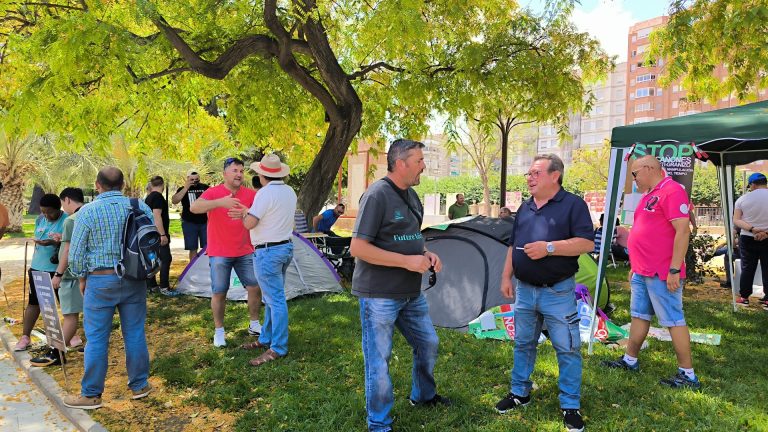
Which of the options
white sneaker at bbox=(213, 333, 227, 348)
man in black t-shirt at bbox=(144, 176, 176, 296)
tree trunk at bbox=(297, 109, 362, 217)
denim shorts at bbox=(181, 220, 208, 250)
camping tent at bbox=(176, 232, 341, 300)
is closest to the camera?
white sneaker at bbox=(213, 333, 227, 348)

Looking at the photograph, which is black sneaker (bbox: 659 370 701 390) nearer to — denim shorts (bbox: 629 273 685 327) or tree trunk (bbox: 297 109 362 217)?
denim shorts (bbox: 629 273 685 327)

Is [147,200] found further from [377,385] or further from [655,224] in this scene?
[655,224]

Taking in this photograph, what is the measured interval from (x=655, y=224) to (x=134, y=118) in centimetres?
984

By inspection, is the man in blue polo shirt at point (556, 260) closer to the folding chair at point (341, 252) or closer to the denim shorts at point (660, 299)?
the denim shorts at point (660, 299)

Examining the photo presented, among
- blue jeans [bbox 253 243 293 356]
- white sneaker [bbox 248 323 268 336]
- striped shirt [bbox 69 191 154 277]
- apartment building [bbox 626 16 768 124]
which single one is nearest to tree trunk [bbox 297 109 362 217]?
white sneaker [bbox 248 323 268 336]

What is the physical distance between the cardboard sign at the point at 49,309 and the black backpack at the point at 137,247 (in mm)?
1127

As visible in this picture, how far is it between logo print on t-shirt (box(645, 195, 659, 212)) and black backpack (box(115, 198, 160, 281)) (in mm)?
3852

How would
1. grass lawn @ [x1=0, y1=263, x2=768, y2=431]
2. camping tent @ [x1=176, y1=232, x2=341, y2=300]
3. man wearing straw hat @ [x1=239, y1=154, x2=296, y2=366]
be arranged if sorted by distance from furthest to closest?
camping tent @ [x1=176, y1=232, x2=341, y2=300] < man wearing straw hat @ [x1=239, y1=154, x2=296, y2=366] < grass lawn @ [x1=0, y1=263, x2=768, y2=431]

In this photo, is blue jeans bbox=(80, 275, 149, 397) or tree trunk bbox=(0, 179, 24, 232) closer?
blue jeans bbox=(80, 275, 149, 397)

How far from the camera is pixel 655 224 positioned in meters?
4.23

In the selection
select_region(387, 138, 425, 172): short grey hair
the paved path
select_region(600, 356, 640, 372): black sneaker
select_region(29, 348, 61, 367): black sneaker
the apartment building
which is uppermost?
the apartment building

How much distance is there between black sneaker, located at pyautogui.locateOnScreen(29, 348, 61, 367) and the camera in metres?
5.12

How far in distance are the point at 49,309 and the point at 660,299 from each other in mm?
5148

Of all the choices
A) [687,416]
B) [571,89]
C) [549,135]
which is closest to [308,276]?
[687,416]
